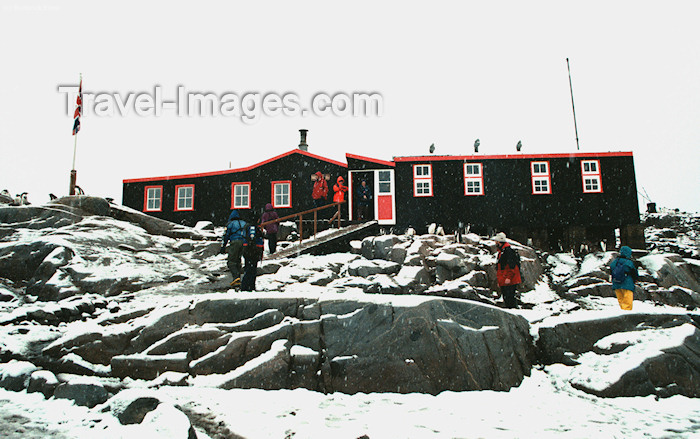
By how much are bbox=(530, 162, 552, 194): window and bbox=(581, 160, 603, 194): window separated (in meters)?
1.55

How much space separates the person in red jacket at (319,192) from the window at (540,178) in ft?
31.5

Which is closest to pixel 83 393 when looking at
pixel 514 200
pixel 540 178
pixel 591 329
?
pixel 591 329

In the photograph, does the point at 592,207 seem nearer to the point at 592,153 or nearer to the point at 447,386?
the point at 592,153

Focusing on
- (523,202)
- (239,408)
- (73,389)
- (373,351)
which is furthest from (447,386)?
(523,202)

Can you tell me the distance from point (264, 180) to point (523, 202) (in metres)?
12.4

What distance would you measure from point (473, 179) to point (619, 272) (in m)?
10.9

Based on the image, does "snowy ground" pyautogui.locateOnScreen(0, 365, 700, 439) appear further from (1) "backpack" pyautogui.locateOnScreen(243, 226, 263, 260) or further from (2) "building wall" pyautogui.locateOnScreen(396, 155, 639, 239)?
(2) "building wall" pyautogui.locateOnScreen(396, 155, 639, 239)

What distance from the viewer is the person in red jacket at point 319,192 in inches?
799

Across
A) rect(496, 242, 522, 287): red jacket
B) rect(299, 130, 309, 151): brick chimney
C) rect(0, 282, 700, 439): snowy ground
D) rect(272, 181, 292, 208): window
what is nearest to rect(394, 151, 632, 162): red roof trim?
rect(272, 181, 292, 208): window

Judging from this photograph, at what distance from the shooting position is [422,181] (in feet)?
61.8

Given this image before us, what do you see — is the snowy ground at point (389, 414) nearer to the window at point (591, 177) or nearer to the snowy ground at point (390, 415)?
the snowy ground at point (390, 415)

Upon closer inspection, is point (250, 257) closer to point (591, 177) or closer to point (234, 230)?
point (234, 230)

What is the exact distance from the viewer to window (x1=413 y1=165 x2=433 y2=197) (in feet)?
61.6

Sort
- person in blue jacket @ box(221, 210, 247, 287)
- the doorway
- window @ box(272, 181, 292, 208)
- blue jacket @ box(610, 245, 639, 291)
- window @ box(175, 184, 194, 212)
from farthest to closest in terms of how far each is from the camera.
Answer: window @ box(175, 184, 194, 212) < window @ box(272, 181, 292, 208) < the doorway < person in blue jacket @ box(221, 210, 247, 287) < blue jacket @ box(610, 245, 639, 291)
